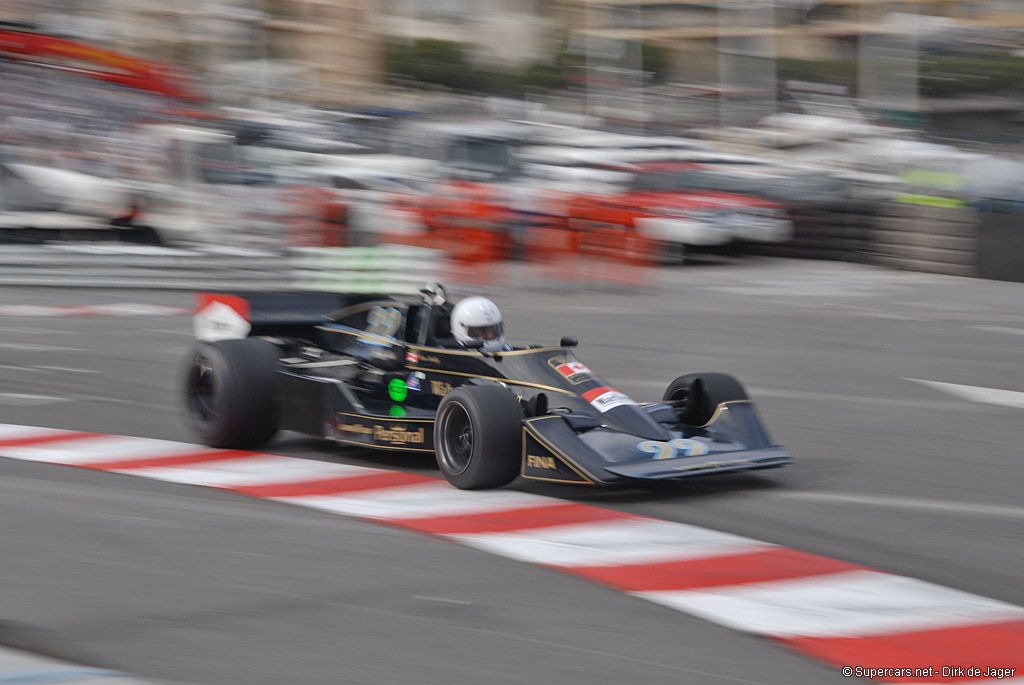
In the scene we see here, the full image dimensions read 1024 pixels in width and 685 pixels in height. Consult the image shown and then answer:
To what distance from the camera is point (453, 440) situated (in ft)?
23.6

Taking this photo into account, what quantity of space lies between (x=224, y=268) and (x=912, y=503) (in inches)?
502

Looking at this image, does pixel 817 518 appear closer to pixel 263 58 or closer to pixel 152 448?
pixel 152 448

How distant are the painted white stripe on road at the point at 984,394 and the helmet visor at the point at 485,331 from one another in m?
4.39

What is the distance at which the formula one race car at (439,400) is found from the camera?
6840 mm

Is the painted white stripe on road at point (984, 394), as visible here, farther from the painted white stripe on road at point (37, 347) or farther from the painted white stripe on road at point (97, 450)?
the painted white stripe on road at point (37, 347)

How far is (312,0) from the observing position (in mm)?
75750

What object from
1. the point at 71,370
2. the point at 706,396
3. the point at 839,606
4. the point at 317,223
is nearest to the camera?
the point at 839,606

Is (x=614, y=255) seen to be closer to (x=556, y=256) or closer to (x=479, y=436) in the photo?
(x=556, y=256)

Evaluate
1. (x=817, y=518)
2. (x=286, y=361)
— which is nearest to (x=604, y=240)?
(x=286, y=361)

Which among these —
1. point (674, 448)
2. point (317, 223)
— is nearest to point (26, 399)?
point (674, 448)

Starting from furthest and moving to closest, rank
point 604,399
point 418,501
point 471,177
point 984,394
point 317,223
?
point 471,177 → point 317,223 → point 984,394 → point 604,399 → point 418,501

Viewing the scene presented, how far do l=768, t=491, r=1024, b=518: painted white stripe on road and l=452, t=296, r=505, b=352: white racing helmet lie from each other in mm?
1720

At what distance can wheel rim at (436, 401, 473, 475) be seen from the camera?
712 centimetres

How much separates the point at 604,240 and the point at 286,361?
1094cm
